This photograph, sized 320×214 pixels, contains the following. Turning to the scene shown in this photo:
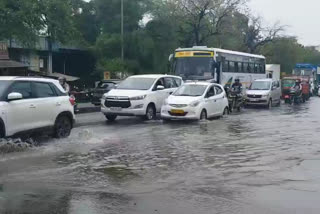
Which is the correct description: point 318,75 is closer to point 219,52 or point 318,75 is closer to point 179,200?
point 219,52

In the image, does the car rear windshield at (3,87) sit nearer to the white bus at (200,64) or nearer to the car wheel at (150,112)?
the car wheel at (150,112)

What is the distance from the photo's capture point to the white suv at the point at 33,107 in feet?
35.6

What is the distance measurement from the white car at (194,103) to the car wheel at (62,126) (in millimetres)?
5655

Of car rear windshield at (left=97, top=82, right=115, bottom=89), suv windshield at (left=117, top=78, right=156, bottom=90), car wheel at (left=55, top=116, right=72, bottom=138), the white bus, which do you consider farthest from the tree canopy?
car wheel at (left=55, top=116, right=72, bottom=138)

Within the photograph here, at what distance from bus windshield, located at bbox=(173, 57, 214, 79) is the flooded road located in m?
11.1

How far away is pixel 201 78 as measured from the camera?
25.4 metres

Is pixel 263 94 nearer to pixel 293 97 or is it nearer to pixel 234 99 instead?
pixel 234 99

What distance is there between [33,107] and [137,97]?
23.0ft

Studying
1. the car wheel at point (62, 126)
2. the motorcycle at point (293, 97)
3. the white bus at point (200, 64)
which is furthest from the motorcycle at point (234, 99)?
the car wheel at point (62, 126)

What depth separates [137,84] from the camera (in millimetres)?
19391

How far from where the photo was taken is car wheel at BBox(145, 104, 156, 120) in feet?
61.8

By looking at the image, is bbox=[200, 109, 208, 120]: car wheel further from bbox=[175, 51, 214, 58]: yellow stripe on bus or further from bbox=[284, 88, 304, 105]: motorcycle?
bbox=[284, 88, 304, 105]: motorcycle

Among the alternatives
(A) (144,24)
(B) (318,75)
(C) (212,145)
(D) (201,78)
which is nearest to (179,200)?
(C) (212,145)

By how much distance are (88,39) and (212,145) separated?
3524cm
